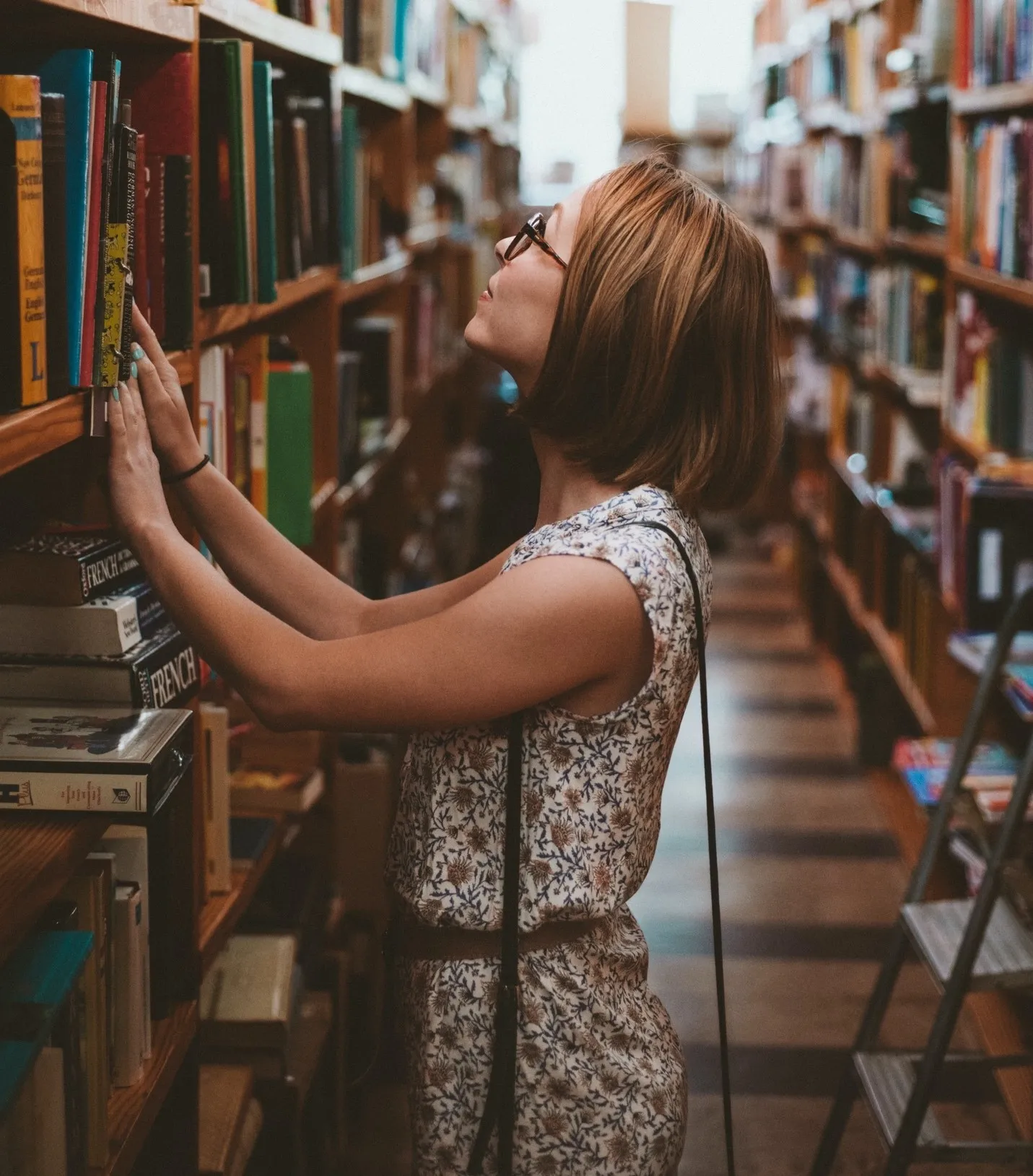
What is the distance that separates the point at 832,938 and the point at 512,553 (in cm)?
229

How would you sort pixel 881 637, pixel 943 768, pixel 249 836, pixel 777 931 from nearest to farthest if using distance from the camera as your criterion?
1. pixel 249 836
2. pixel 943 768
3. pixel 777 931
4. pixel 881 637

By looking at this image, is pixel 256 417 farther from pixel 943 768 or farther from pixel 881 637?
pixel 881 637

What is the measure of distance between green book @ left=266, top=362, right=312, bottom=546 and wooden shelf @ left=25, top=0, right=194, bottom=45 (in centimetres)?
66

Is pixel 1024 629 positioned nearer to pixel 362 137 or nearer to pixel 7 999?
pixel 362 137

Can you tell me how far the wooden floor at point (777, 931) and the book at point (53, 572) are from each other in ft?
4.73

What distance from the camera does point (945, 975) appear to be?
6.63 ft

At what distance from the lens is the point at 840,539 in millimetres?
5336

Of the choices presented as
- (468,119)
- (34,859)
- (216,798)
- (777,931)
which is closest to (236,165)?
(216,798)

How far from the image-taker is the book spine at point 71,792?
117cm

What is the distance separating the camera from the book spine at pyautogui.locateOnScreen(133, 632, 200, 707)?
1.33 metres

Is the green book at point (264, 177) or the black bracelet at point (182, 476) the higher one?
the green book at point (264, 177)

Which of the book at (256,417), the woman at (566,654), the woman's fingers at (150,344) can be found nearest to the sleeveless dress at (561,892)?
the woman at (566,654)

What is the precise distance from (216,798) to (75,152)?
93cm

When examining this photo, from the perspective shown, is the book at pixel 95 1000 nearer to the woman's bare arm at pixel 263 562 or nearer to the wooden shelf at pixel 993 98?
the woman's bare arm at pixel 263 562
